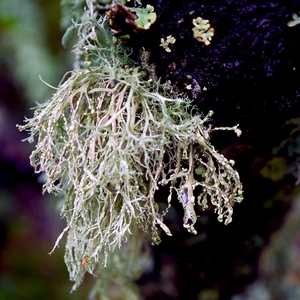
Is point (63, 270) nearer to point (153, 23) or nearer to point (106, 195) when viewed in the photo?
point (106, 195)

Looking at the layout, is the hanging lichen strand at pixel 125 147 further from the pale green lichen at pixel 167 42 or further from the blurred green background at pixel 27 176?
the blurred green background at pixel 27 176

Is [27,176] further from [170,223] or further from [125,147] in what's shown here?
[125,147]

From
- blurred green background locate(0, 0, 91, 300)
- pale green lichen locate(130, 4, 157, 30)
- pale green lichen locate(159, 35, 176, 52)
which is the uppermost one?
pale green lichen locate(130, 4, 157, 30)

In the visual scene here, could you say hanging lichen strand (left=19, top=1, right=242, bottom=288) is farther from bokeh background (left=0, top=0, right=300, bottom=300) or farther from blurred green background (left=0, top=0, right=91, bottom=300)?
blurred green background (left=0, top=0, right=91, bottom=300)

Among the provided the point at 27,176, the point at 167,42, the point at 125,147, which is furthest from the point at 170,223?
the point at 27,176

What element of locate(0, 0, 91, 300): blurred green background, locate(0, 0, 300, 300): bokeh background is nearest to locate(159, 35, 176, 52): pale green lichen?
locate(0, 0, 300, 300): bokeh background

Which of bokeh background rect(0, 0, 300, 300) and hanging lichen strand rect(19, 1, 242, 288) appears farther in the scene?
bokeh background rect(0, 0, 300, 300)

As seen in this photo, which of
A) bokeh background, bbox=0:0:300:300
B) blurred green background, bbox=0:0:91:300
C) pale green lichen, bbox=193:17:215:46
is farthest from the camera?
blurred green background, bbox=0:0:91:300
